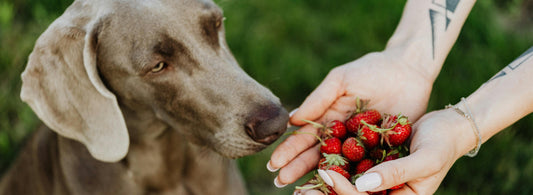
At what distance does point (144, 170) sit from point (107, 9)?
0.84 meters

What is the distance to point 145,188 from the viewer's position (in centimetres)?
261

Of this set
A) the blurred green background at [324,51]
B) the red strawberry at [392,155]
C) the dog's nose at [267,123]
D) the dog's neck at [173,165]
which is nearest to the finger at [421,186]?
the red strawberry at [392,155]

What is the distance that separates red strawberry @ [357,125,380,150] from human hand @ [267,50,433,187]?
0.28 m

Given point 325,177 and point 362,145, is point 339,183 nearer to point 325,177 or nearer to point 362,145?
point 325,177

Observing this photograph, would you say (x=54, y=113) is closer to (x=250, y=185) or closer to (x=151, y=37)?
(x=151, y=37)

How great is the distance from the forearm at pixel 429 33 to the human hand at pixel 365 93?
0.21ft

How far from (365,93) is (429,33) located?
19.2 inches

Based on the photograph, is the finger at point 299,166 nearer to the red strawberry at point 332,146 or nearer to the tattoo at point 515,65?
the red strawberry at point 332,146

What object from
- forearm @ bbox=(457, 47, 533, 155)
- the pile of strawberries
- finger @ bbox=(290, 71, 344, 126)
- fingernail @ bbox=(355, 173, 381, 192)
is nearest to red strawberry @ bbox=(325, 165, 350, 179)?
the pile of strawberries

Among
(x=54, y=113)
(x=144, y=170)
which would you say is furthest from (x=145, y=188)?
(x=54, y=113)

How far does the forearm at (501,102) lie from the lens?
7.12 feet

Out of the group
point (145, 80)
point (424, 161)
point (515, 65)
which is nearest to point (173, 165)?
point (145, 80)

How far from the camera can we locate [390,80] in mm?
2391

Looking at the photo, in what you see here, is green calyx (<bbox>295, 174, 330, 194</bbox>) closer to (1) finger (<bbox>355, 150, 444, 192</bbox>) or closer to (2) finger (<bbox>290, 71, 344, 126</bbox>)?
(1) finger (<bbox>355, 150, 444, 192</bbox>)
